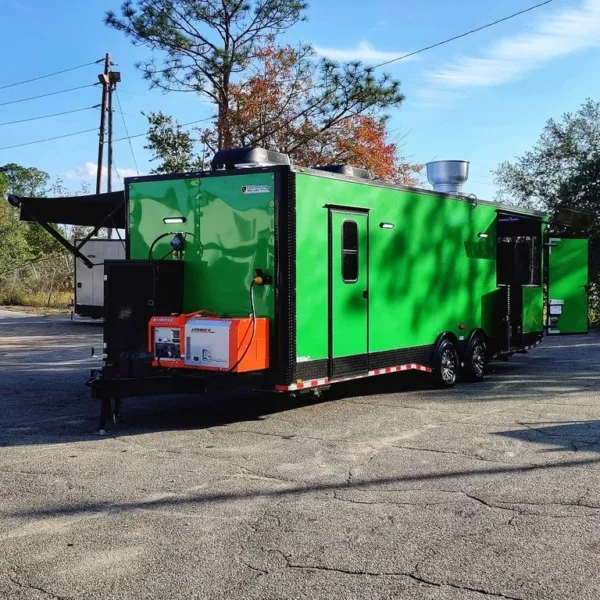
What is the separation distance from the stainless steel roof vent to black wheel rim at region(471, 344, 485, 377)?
8.55 ft

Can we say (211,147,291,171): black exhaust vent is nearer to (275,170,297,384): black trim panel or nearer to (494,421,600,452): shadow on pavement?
(275,170,297,384): black trim panel

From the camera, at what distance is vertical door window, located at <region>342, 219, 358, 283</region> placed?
30.8 feet

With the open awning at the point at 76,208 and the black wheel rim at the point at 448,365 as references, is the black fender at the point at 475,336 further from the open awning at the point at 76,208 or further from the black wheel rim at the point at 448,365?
the open awning at the point at 76,208

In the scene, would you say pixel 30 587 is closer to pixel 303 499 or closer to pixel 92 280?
pixel 303 499

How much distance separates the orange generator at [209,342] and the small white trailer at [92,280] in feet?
47.2

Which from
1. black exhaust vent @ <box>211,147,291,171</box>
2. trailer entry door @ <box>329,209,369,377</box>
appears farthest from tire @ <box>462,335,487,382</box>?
black exhaust vent @ <box>211,147,291,171</box>

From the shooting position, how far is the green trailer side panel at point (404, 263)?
881cm

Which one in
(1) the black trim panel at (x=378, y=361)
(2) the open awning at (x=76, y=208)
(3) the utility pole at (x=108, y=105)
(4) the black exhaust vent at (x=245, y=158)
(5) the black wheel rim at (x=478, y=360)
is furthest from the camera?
(3) the utility pole at (x=108, y=105)

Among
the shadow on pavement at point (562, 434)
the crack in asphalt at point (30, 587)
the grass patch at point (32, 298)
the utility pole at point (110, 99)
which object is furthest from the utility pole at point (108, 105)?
the crack in asphalt at point (30, 587)

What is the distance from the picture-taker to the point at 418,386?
1173cm

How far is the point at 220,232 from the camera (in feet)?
29.4

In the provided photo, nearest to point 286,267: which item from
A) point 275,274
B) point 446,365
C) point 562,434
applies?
point 275,274

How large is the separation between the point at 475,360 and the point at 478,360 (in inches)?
5.5

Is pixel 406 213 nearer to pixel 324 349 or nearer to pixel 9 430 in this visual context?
pixel 324 349
